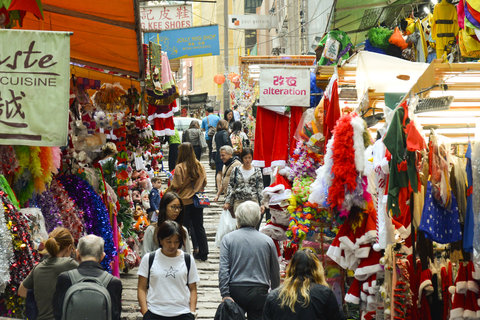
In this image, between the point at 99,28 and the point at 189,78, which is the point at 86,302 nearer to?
the point at 99,28

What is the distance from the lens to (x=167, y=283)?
176 inches

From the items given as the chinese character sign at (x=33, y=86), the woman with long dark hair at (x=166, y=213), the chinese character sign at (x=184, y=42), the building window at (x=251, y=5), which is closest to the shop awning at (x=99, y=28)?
the chinese character sign at (x=33, y=86)

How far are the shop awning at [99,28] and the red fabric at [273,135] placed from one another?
2.20 meters

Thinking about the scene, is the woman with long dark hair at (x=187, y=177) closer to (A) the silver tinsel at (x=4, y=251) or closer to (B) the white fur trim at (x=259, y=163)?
(B) the white fur trim at (x=259, y=163)

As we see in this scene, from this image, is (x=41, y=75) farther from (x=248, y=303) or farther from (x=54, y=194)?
(x=248, y=303)

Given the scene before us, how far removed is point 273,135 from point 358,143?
2800 millimetres

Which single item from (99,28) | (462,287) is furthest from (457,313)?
(99,28)

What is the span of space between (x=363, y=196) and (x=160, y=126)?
6.41 meters

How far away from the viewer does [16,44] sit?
384cm

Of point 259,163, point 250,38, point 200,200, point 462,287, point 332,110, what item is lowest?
point 462,287

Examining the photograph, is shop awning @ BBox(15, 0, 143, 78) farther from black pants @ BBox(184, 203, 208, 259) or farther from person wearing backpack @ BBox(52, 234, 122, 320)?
black pants @ BBox(184, 203, 208, 259)

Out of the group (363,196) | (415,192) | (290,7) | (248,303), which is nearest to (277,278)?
(248,303)

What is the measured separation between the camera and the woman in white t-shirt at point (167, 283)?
4.46 metres

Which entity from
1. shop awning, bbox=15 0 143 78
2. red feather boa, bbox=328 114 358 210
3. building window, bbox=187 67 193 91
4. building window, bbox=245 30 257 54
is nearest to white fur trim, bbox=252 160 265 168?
shop awning, bbox=15 0 143 78
